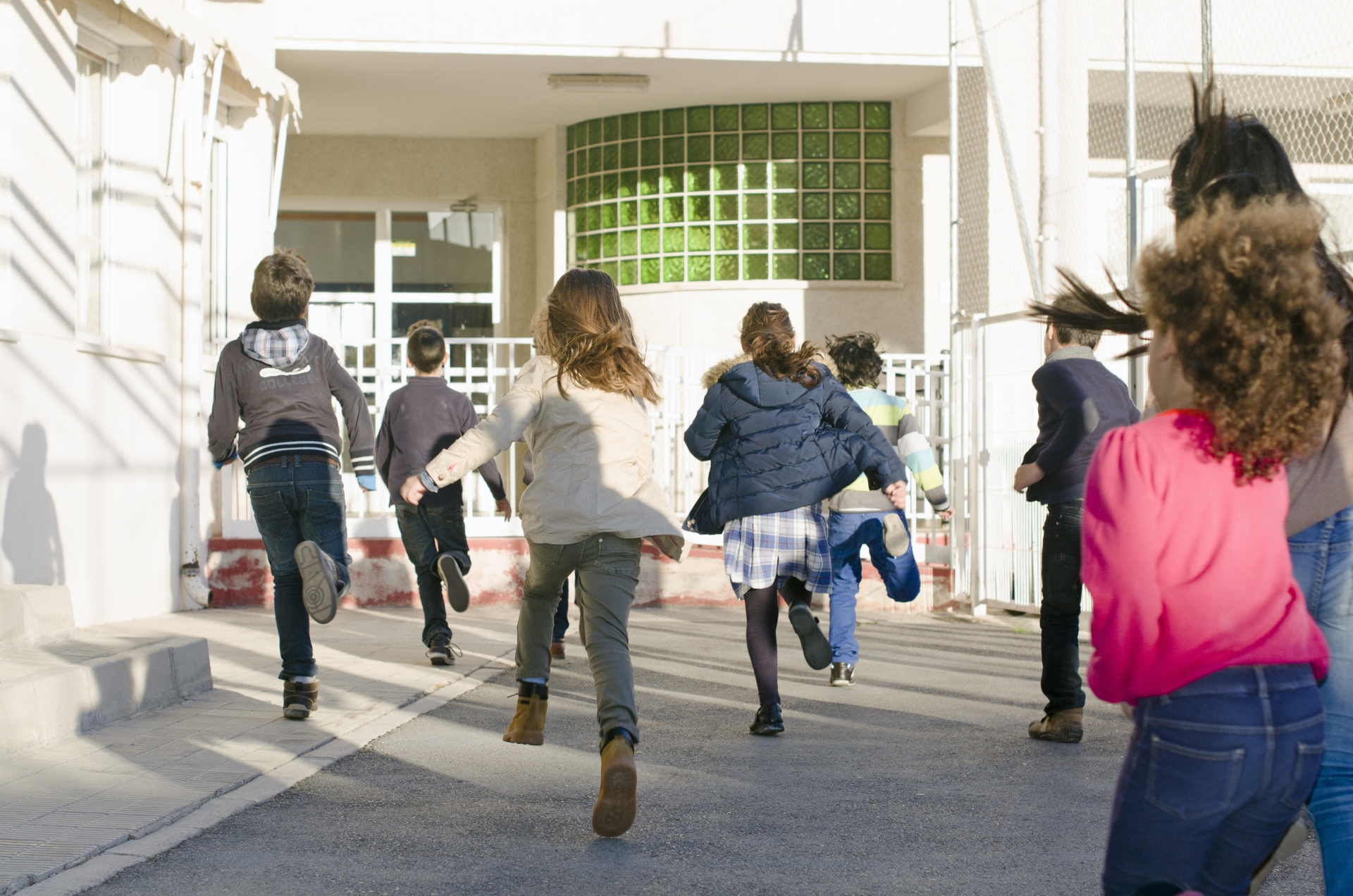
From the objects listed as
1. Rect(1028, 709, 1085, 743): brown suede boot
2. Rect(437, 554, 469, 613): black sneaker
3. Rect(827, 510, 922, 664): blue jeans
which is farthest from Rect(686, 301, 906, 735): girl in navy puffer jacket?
Rect(437, 554, 469, 613): black sneaker

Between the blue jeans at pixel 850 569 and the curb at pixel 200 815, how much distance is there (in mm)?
1851

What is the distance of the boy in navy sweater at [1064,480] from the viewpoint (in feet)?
17.5

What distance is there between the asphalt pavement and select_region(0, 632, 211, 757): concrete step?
3.24ft

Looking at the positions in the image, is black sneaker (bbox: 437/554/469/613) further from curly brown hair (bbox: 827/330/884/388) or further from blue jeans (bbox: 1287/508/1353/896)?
blue jeans (bbox: 1287/508/1353/896)

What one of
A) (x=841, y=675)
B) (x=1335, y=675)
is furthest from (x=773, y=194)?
(x=1335, y=675)

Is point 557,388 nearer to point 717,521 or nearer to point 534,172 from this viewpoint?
point 717,521

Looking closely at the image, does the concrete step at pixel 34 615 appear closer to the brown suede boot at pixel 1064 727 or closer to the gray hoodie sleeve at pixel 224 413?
the gray hoodie sleeve at pixel 224 413

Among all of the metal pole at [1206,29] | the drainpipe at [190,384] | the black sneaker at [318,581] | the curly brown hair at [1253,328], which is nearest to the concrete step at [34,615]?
the black sneaker at [318,581]

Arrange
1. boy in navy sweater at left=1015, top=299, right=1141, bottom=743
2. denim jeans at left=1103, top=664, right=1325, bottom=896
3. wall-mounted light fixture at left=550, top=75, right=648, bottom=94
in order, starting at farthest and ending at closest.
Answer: wall-mounted light fixture at left=550, top=75, right=648, bottom=94, boy in navy sweater at left=1015, top=299, right=1141, bottom=743, denim jeans at left=1103, top=664, right=1325, bottom=896

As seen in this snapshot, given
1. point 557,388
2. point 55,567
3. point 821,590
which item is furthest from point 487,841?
point 55,567

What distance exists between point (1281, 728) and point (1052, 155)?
29.1ft

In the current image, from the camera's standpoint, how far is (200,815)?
13.7 ft

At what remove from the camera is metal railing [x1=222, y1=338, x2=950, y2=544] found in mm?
10547

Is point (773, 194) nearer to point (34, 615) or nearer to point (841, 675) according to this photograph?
point (841, 675)
